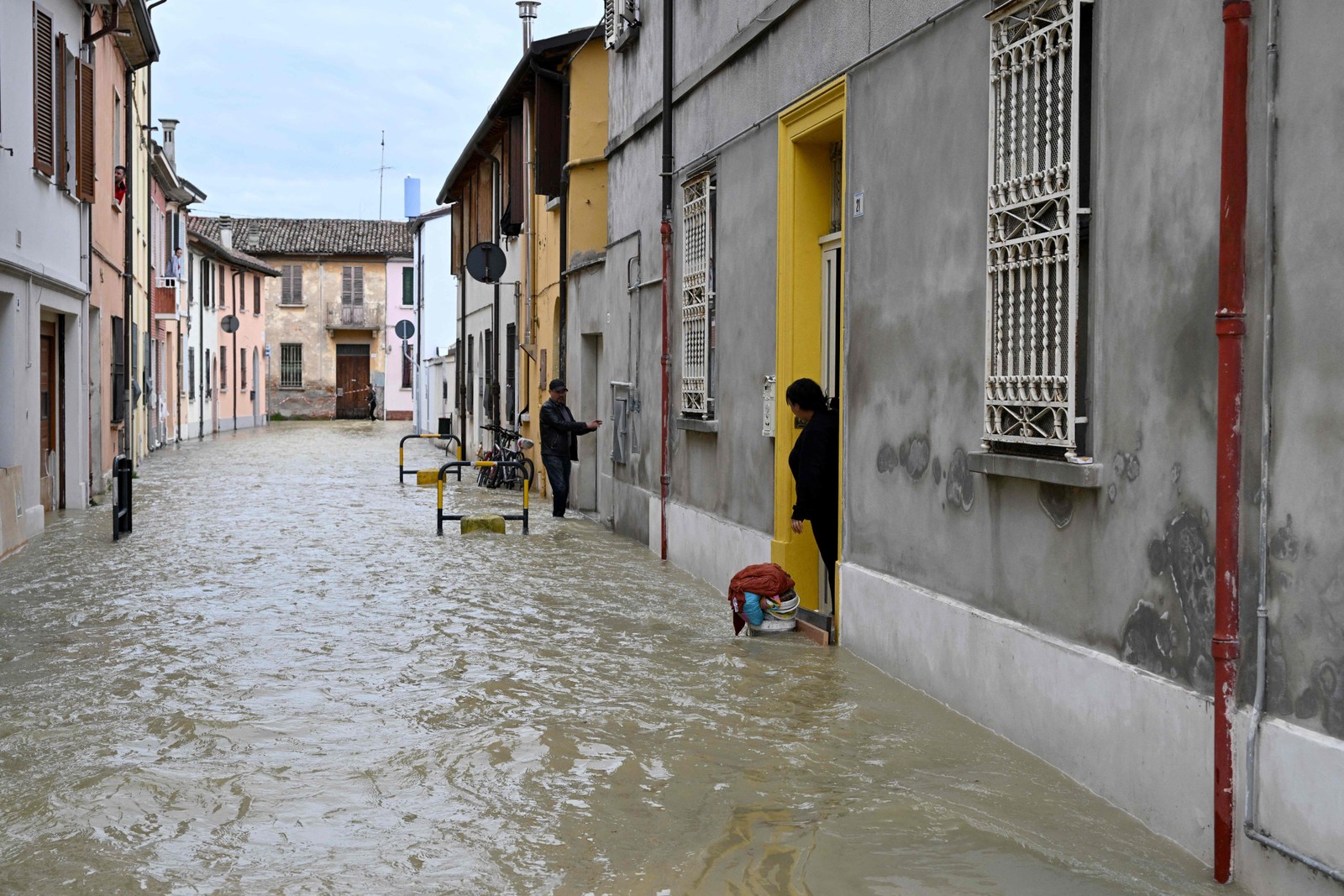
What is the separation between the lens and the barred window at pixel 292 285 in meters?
62.5

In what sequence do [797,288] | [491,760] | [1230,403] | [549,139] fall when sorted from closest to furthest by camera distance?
1. [1230,403]
2. [491,760]
3. [797,288]
4. [549,139]

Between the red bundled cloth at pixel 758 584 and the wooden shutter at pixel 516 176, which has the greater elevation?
the wooden shutter at pixel 516 176

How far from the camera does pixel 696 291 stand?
1216cm

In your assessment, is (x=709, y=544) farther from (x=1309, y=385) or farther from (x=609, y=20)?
(x=1309, y=385)

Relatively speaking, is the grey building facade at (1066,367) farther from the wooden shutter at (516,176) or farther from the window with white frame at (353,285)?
the window with white frame at (353,285)

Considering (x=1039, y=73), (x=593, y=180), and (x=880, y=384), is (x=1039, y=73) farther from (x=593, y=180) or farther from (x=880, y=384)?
(x=593, y=180)

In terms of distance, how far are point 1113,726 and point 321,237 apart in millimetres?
61199

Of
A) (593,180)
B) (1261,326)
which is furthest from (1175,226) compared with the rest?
Result: (593,180)

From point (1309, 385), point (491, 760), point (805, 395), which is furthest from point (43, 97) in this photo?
point (1309, 385)

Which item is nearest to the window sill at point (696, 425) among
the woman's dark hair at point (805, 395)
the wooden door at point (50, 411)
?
the woman's dark hair at point (805, 395)

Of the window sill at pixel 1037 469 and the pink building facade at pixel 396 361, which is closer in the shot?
the window sill at pixel 1037 469

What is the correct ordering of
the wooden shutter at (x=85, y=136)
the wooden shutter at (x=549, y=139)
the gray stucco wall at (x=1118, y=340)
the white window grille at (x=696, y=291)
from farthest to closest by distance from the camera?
1. the wooden shutter at (x=549, y=139)
2. the wooden shutter at (x=85, y=136)
3. the white window grille at (x=696, y=291)
4. the gray stucco wall at (x=1118, y=340)

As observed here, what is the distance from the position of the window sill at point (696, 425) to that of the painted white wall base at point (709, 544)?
66 centimetres

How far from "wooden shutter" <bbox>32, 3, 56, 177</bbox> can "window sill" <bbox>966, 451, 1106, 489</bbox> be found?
445 inches
